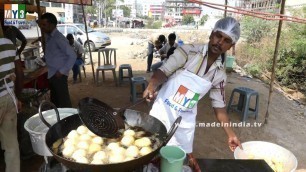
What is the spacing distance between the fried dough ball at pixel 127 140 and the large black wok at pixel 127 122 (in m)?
0.20

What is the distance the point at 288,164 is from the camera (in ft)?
7.37

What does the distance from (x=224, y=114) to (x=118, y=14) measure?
5346 centimetres

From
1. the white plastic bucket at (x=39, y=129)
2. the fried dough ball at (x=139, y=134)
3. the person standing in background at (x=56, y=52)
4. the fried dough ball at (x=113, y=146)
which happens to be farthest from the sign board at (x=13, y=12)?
the fried dough ball at (x=113, y=146)

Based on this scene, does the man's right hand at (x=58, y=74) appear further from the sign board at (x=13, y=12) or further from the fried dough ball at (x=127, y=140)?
the sign board at (x=13, y=12)

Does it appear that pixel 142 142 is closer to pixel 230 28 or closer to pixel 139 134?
pixel 139 134

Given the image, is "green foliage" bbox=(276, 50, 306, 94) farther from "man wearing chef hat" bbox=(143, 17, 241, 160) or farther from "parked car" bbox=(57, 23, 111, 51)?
"parked car" bbox=(57, 23, 111, 51)

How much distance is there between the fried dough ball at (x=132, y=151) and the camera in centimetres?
146

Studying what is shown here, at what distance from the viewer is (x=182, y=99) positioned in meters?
2.16

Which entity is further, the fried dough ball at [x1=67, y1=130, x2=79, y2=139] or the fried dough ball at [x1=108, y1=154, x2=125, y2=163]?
the fried dough ball at [x1=67, y1=130, x2=79, y2=139]

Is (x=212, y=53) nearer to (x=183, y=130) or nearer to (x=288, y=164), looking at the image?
(x=183, y=130)

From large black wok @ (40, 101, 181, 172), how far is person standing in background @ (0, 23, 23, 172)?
4.04 ft

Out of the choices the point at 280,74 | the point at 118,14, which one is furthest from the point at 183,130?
the point at 118,14

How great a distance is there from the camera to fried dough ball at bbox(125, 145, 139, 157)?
4.79ft

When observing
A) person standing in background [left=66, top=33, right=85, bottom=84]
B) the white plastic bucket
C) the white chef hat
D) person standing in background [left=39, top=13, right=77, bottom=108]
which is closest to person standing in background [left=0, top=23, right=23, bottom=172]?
the white plastic bucket
